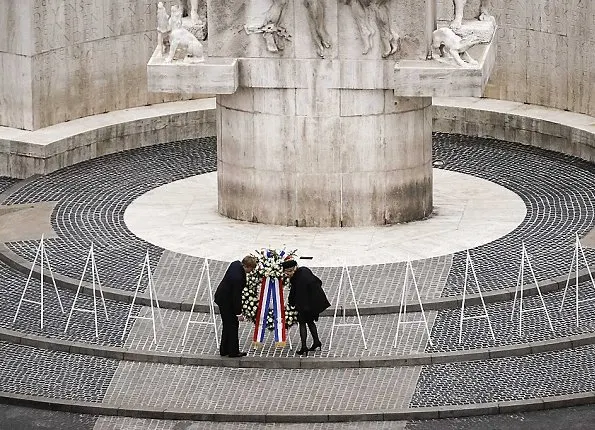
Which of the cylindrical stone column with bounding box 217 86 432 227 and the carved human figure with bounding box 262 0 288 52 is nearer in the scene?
the carved human figure with bounding box 262 0 288 52

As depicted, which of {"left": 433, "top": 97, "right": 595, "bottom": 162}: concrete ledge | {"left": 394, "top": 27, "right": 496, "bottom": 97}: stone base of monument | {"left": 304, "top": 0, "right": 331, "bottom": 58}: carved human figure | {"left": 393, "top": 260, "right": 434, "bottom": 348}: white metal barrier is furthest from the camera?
{"left": 433, "top": 97, "right": 595, "bottom": 162}: concrete ledge

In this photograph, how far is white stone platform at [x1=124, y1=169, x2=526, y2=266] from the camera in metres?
28.3

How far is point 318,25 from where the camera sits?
28.9 meters

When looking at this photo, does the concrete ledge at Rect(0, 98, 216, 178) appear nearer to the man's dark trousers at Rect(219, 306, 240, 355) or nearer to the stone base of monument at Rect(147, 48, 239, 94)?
the stone base of monument at Rect(147, 48, 239, 94)

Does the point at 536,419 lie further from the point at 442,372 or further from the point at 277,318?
the point at 277,318

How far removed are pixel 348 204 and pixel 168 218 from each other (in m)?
3.21

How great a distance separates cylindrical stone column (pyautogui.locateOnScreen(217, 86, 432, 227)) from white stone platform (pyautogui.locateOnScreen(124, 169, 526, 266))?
319 millimetres

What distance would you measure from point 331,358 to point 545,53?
14093mm

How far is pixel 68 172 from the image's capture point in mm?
34125

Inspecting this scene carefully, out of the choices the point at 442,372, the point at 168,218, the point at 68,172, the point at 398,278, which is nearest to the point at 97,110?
the point at 68,172

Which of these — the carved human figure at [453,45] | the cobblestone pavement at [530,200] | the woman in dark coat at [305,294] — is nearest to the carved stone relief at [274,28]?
the carved human figure at [453,45]

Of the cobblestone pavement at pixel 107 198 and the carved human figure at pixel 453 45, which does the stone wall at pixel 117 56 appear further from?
the carved human figure at pixel 453 45

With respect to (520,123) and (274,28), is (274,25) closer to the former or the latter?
(274,28)

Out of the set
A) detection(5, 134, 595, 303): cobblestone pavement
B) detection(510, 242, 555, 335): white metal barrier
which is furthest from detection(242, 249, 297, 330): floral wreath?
detection(510, 242, 555, 335): white metal barrier
